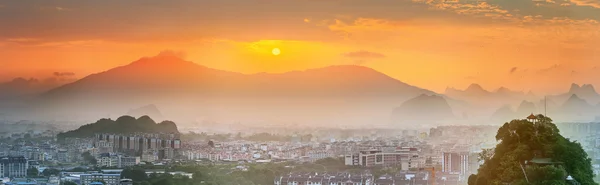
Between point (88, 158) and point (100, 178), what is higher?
point (88, 158)

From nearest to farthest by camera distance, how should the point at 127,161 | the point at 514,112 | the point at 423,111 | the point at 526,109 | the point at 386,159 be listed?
the point at 386,159 → the point at 526,109 → the point at 127,161 → the point at 514,112 → the point at 423,111

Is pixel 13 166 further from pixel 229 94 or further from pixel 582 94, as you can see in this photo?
pixel 582 94

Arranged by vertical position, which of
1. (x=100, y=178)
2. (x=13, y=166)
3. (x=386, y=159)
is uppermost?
(x=386, y=159)

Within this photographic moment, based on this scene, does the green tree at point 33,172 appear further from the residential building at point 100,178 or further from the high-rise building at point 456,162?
the high-rise building at point 456,162

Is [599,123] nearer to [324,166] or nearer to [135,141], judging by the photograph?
[324,166]

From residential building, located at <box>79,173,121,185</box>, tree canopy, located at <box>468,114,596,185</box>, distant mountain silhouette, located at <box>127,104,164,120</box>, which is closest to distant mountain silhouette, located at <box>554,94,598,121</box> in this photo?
residential building, located at <box>79,173,121,185</box>

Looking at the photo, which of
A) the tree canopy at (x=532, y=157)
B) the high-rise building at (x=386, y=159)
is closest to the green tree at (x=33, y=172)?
the high-rise building at (x=386, y=159)

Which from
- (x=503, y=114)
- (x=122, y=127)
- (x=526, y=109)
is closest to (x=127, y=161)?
(x=122, y=127)
